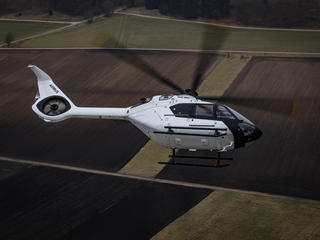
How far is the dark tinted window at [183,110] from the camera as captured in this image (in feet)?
116

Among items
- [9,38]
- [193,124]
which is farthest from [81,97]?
[9,38]

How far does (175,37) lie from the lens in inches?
3497

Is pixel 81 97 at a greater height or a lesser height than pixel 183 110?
lesser

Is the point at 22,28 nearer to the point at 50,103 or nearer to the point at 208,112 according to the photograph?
the point at 50,103

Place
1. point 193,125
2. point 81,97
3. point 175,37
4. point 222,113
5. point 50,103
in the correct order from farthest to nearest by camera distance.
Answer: point 175,37 < point 81,97 < point 50,103 < point 222,113 < point 193,125

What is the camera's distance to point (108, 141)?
53.2 meters

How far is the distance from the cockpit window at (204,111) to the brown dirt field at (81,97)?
15.7m

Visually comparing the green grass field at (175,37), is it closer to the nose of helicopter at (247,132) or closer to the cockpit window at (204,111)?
the nose of helicopter at (247,132)

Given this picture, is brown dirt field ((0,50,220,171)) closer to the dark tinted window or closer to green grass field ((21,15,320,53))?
green grass field ((21,15,320,53))

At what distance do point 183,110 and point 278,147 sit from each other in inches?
692

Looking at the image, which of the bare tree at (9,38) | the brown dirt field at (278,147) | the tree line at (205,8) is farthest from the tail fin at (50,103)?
the tree line at (205,8)

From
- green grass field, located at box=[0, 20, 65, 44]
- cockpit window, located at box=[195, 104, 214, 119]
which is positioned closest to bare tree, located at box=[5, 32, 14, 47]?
green grass field, located at box=[0, 20, 65, 44]

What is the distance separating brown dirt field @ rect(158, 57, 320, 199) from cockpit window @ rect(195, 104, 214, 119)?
252 centimetres

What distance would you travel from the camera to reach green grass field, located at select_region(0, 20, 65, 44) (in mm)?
95812
